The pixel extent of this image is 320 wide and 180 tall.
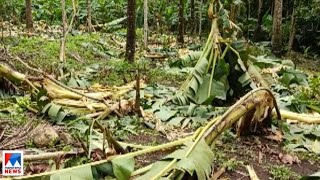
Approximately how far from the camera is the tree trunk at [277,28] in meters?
13.2

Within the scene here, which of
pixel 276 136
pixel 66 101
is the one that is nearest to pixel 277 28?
pixel 276 136

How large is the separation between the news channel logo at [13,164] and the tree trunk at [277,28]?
416 inches

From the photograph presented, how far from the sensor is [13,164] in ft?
12.3

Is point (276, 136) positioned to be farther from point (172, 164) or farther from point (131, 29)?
point (131, 29)

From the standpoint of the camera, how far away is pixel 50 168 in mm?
4035

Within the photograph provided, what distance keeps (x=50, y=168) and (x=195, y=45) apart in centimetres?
1108

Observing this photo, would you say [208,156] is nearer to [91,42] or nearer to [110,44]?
[91,42]

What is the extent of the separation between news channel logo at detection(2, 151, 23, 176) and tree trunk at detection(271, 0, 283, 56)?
10577 mm

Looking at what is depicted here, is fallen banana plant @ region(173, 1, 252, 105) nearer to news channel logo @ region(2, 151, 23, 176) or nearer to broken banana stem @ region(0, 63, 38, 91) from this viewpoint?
broken banana stem @ region(0, 63, 38, 91)

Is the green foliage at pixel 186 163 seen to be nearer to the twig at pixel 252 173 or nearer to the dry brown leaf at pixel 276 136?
the twig at pixel 252 173

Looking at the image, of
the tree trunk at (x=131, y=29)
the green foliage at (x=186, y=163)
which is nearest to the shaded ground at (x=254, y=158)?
the green foliage at (x=186, y=163)

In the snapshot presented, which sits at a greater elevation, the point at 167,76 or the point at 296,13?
the point at 296,13

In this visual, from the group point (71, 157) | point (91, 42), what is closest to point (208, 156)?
point (71, 157)

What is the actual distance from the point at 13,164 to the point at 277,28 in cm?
1109
